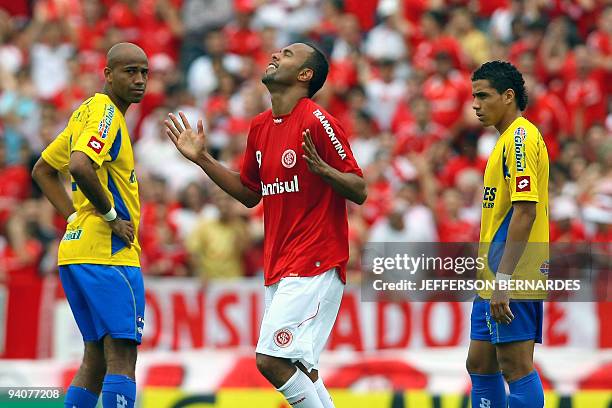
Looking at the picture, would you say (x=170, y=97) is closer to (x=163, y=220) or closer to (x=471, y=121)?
(x=163, y=220)

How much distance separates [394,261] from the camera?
11242 mm

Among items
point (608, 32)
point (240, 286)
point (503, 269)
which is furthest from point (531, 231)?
point (608, 32)

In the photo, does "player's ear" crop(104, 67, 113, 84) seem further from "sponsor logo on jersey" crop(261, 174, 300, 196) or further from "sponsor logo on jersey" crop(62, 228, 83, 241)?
"sponsor logo on jersey" crop(261, 174, 300, 196)

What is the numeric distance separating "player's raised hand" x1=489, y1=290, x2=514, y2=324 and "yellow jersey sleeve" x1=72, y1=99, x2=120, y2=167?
271cm

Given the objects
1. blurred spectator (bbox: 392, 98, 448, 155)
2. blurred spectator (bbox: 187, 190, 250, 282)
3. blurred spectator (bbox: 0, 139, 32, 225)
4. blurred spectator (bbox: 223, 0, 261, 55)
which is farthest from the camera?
blurred spectator (bbox: 223, 0, 261, 55)

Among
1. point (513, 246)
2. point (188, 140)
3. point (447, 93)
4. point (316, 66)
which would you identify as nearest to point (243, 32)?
point (447, 93)

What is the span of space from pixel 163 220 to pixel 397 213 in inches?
112

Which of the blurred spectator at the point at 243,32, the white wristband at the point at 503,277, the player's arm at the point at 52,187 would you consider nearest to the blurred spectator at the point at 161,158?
the blurred spectator at the point at 243,32

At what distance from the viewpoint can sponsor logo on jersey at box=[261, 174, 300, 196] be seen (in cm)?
808

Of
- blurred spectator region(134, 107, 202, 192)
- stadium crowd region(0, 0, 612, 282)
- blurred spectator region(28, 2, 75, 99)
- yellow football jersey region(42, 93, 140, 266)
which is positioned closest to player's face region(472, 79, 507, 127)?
yellow football jersey region(42, 93, 140, 266)

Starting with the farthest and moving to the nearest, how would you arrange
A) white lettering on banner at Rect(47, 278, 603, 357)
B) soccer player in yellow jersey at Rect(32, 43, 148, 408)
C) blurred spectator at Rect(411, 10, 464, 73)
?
blurred spectator at Rect(411, 10, 464, 73) < white lettering on banner at Rect(47, 278, 603, 357) < soccer player in yellow jersey at Rect(32, 43, 148, 408)

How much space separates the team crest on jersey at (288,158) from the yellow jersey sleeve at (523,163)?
1407 millimetres

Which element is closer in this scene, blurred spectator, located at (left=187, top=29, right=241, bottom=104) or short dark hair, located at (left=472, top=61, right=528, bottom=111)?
short dark hair, located at (left=472, top=61, right=528, bottom=111)

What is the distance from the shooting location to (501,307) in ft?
26.1
